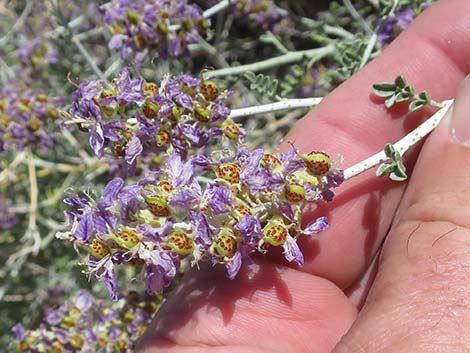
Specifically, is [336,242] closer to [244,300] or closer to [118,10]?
[244,300]

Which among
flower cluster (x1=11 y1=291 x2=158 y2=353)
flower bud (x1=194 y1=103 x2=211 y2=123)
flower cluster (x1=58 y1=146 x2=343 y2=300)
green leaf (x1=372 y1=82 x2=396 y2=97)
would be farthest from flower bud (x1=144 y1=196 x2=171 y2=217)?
flower cluster (x1=11 y1=291 x2=158 y2=353)

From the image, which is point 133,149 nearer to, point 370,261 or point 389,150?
point 389,150

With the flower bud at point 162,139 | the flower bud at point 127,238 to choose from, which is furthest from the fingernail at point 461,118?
the flower bud at point 127,238

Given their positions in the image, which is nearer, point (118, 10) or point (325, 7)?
point (118, 10)

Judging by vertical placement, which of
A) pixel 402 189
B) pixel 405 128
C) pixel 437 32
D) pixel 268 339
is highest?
pixel 437 32

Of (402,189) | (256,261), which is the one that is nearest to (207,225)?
(256,261)

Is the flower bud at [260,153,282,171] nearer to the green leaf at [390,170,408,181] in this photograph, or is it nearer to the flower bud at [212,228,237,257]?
the flower bud at [212,228,237,257]

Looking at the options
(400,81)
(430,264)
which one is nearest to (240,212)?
(430,264)
